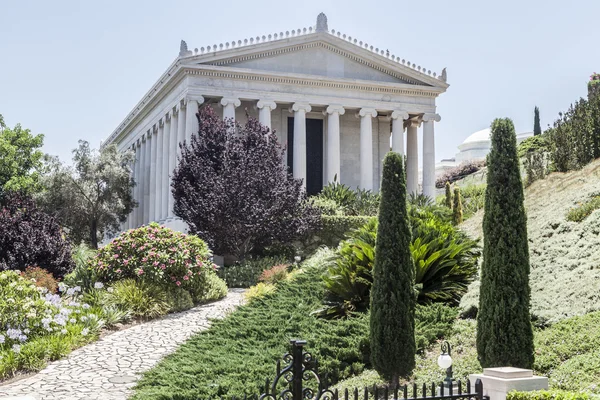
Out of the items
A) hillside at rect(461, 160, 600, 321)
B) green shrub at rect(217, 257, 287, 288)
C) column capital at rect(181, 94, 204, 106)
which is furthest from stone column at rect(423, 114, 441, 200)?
hillside at rect(461, 160, 600, 321)

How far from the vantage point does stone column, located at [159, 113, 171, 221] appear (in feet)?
117

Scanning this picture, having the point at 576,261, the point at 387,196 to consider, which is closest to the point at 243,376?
the point at 387,196

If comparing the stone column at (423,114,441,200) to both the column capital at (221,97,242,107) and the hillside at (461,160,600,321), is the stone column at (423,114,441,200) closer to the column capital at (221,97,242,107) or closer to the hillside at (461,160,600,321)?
the column capital at (221,97,242,107)

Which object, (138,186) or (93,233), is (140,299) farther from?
(138,186)

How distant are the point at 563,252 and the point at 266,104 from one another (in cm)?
2261

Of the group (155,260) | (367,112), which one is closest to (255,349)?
(155,260)

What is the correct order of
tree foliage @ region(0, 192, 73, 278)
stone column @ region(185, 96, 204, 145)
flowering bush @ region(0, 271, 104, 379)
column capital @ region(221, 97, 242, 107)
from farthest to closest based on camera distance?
column capital @ region(221, 97, 242, 107) → stone column @ region(185, 96, 204, 145) → tree foliage @ region(0, 192, 73, 278) → flowering bush @ region(0, 271, 104, 379)

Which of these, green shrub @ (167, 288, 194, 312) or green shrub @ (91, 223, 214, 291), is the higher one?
green shrub @ (91, 223, 214, 291)

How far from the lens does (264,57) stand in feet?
113

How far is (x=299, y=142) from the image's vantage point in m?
34.8

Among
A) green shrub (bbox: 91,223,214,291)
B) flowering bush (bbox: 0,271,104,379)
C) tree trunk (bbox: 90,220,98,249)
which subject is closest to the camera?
flowering bush (bbox: 0,271,104,379)

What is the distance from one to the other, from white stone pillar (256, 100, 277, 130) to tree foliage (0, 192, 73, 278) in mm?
15046

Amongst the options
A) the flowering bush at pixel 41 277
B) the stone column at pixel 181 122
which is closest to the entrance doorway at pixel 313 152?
the stone column at pixel 181 122

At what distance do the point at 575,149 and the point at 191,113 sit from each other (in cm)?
1831
